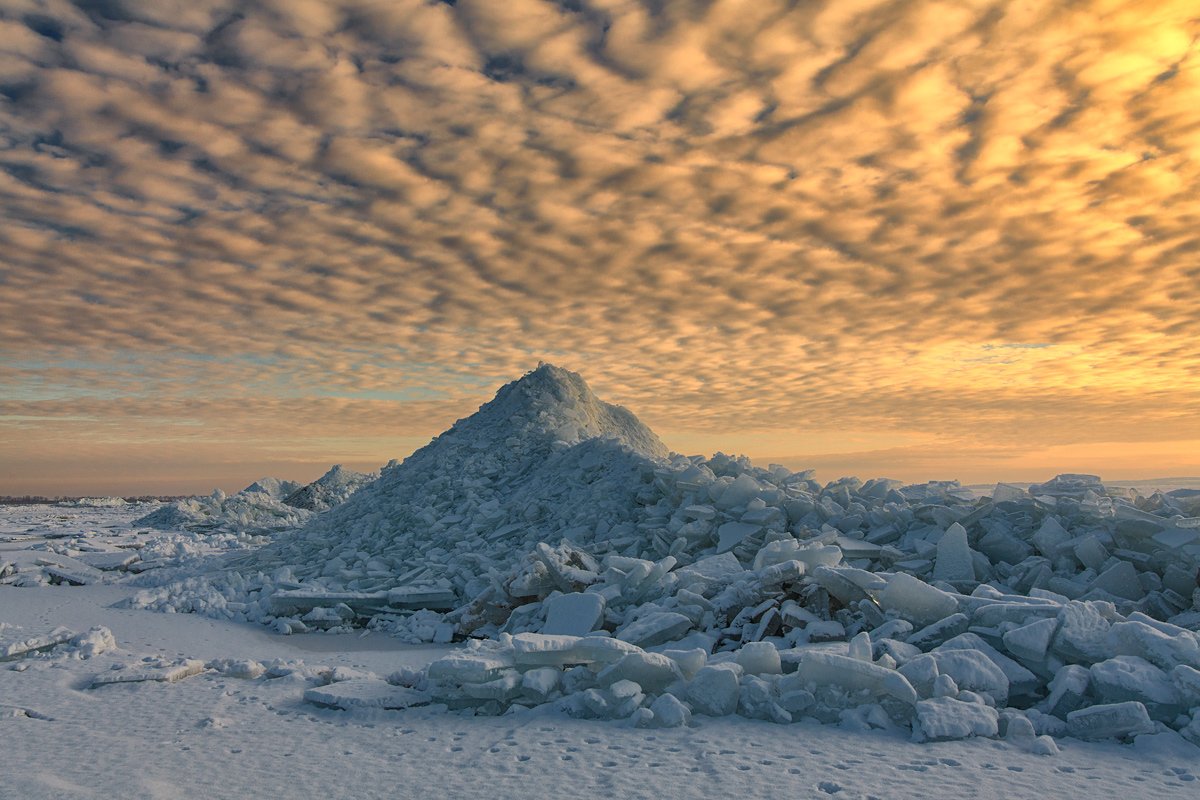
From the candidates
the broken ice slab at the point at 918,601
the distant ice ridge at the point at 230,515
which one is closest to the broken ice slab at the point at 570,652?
the broken ice slab at the point at 918,601

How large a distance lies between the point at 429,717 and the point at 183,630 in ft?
18.6

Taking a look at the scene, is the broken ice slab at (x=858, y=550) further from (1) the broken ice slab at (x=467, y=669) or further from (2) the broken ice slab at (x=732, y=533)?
(1) the broken ice slab at (x=467, y=669)

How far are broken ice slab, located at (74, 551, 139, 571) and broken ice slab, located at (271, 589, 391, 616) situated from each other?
6711 millimetres

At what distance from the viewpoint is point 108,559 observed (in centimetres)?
1591

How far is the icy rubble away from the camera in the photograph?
474cm

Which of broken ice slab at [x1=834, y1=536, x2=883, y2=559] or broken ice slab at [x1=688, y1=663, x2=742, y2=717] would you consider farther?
broken ice slab at [x1=834, y1=536, x2=883, y2=559]

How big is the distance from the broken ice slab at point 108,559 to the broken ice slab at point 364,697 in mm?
11607

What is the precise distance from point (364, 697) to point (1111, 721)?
14.8 feet

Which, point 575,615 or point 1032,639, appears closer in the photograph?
point 1032,639

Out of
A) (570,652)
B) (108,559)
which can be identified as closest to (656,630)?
(570,652)

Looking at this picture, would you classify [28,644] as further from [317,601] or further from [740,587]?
[740,587]

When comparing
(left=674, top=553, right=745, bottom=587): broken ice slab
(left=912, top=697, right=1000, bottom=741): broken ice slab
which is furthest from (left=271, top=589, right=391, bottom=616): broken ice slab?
(left=912, top=697, right=1000, bottom=741): broken ice slab

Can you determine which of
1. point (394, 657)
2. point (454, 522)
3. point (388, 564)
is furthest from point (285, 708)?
point (454, 522)

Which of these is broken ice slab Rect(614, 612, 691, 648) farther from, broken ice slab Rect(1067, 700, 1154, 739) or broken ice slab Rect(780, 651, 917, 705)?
broken ice slab Rect(1067, 700, 1154, 739)
